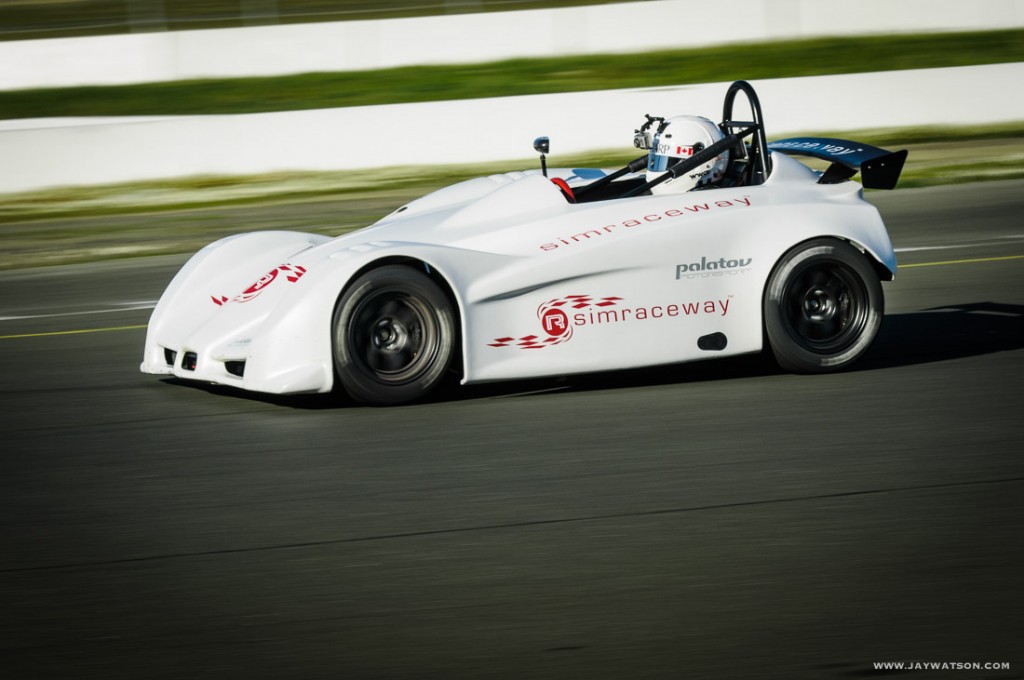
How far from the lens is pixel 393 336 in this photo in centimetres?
637

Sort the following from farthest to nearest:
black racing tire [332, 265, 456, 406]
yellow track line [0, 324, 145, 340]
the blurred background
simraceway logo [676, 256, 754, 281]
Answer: the blurred background < yellow track line [0, 324, 145, 340] < simraceway logo [676, 256, 754, 281] < black racing tire [332, 265, 456, 406]

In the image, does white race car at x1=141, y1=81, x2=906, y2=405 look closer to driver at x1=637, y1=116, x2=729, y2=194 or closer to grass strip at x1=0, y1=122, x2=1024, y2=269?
driver at x1=637, y1=116, x2=729, y2=194

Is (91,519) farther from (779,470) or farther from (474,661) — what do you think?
(779,470)

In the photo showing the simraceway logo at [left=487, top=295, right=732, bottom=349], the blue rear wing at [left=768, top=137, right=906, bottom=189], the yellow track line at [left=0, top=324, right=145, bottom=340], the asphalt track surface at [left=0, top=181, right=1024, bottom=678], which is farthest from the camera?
the yellow track line at [left=0, top=324, right=145, bottom=340]

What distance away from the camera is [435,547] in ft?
15.3

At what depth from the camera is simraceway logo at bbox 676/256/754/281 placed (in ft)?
21.5

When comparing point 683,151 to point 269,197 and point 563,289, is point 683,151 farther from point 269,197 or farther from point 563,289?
point 269,197

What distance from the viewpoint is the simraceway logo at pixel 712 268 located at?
6.56 meters

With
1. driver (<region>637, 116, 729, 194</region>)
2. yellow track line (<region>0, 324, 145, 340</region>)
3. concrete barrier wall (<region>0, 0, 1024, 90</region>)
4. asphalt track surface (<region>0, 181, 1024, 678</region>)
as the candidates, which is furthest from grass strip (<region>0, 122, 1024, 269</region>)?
driver (<region>637, 116, 729, 194</region>)

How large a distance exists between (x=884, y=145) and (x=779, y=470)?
11310 millimetres

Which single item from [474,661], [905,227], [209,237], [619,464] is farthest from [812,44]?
[474,661]

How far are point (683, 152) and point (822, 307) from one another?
44.9 inches

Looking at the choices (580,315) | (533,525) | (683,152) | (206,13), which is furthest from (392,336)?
(206,13)

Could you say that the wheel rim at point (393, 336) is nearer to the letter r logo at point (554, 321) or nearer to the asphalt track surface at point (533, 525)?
the asphalt track surface at point (533, 525)
